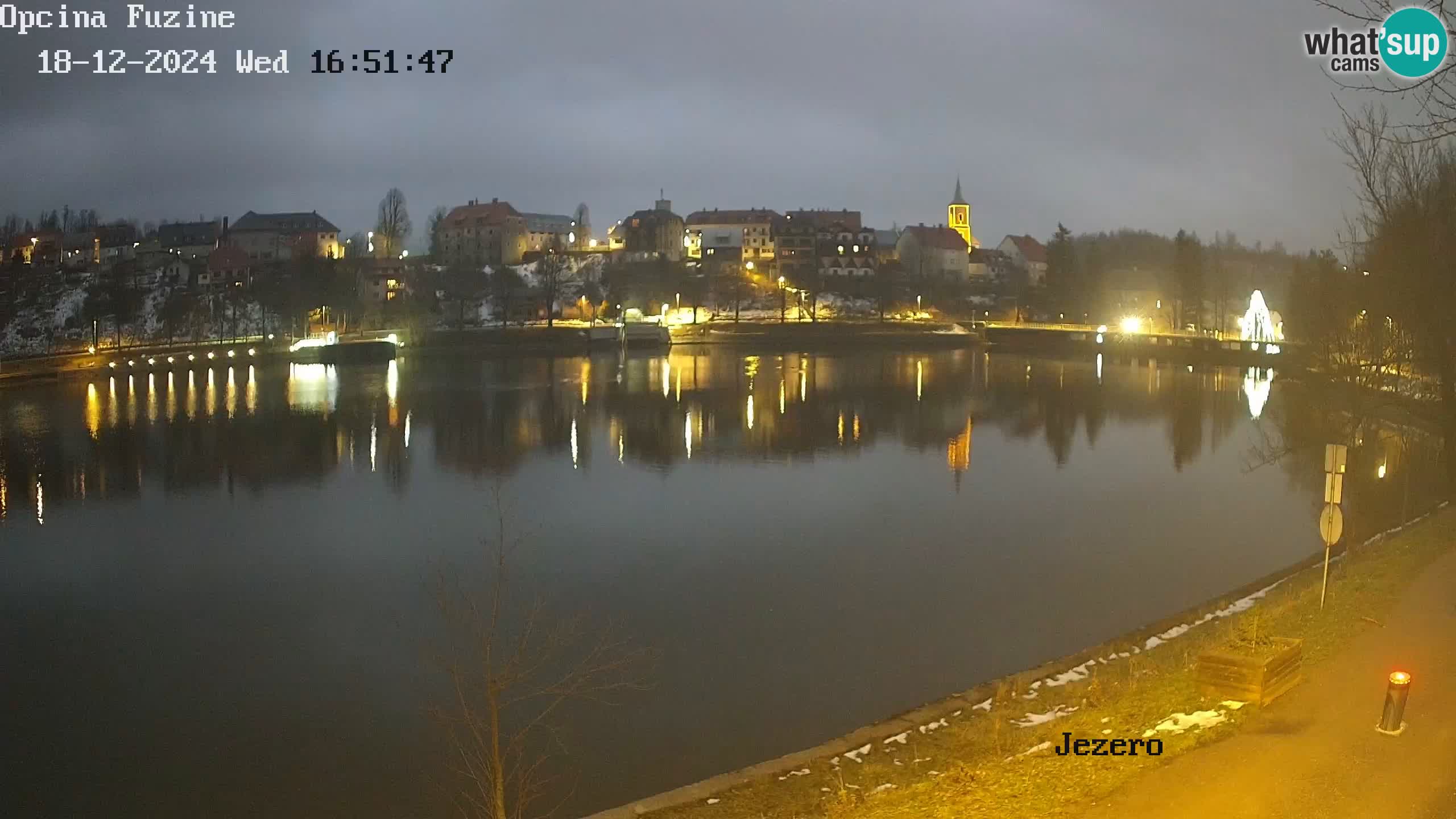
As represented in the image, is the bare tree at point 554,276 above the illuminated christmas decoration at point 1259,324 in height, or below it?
above

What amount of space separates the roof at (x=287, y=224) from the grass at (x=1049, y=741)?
3222 inches

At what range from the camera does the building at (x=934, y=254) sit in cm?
9331

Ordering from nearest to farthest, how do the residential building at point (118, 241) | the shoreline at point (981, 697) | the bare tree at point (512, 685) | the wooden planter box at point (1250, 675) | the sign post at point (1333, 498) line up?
the wooden planter box at point (1250, 675)
the shoreline at point (981, 697)
the bare tree at point (512, 685)
the sign post at point (1333, 498)
the residential building at point (118, 241)

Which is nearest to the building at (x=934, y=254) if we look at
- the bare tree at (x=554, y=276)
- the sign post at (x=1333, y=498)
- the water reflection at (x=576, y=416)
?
the bare tree at (x=554, y=276)

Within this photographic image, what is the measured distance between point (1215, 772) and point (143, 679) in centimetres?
910

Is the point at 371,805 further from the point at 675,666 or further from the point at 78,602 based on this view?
the point at 78,602

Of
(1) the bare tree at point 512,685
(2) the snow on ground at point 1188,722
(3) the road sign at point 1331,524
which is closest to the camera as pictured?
(2) the snow on ground at point 1188,722

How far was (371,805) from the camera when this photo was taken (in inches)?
321

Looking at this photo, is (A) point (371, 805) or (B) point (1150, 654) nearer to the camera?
(A) point (371, 805)

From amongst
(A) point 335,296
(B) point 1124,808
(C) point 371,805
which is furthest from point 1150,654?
(A) point 335,296

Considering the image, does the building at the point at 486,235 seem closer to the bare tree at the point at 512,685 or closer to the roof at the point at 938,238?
the roof at the point at 938,238

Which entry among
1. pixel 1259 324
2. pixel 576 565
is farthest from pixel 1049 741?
pixel 1259 324

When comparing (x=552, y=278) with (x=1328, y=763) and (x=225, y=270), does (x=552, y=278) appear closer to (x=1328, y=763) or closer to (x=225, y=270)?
(x=225, y=270)

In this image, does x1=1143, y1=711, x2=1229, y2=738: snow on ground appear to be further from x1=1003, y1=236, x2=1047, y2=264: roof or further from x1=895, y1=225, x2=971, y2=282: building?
x1=1003, y1=236, x2=1047, y2=264: roof
